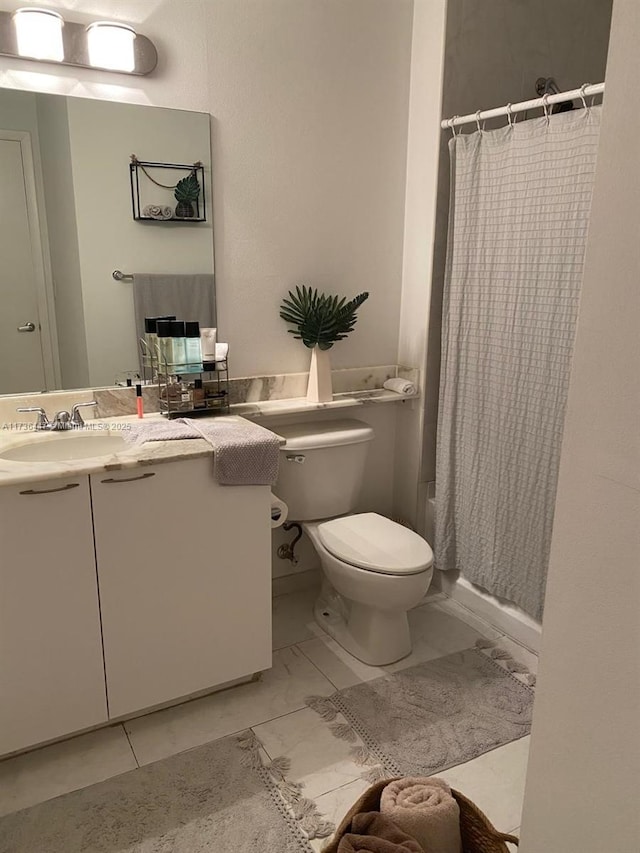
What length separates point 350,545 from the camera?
2.26 meters

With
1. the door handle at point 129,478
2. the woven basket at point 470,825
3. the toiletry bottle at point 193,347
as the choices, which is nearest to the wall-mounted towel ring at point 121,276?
the toiletry bottle at point 193,347

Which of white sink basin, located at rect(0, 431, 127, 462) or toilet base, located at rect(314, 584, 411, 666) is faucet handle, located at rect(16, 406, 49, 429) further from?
toilet base, located at rect(314, 584, 411, 666)

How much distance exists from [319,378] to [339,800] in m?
1.41

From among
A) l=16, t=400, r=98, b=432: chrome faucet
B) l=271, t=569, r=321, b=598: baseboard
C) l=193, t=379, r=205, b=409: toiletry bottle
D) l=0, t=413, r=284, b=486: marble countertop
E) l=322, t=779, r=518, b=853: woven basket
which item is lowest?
l=271, t=569, r=321, b=598: baseboard

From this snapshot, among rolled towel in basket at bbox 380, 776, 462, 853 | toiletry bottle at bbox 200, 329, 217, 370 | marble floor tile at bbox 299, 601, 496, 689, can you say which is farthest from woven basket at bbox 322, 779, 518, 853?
toiletry bottle at bbox 200, 329, 217, 370

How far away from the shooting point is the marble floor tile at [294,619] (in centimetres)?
244

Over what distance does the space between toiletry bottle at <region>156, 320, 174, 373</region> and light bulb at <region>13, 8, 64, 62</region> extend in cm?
82

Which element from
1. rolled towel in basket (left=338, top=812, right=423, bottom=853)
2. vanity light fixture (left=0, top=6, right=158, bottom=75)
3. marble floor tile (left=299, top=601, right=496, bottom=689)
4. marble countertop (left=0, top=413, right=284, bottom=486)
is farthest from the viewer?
A: marble floor tile (left=299, top=601, right=496, bottom=689)

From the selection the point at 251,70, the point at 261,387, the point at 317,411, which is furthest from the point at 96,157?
the point at 317,411

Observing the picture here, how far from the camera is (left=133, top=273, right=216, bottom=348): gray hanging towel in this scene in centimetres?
219

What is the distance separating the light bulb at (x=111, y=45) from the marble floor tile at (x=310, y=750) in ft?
6.80

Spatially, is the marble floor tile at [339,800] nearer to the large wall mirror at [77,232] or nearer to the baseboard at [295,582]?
the baseboard at [295,582]

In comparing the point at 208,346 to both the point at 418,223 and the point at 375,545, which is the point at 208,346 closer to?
the point at 375,545

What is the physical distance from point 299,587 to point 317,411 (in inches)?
30.2
